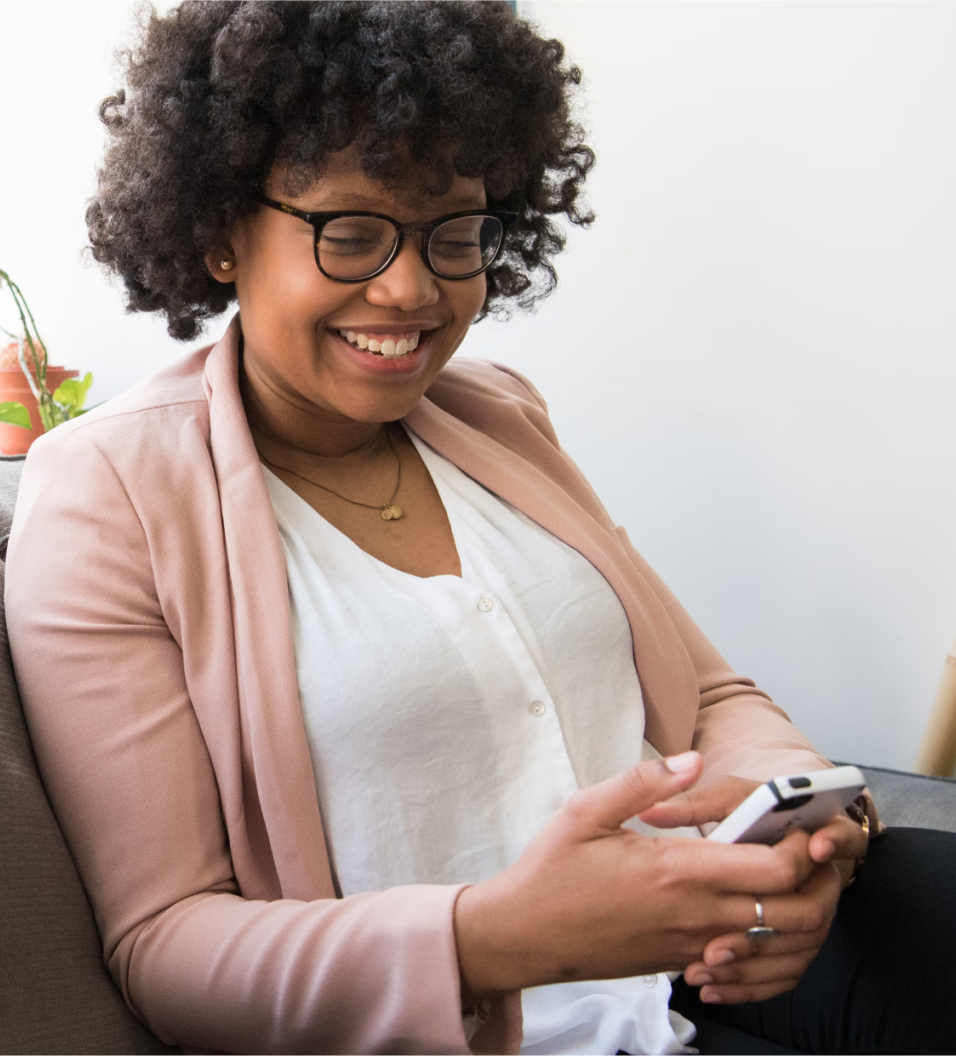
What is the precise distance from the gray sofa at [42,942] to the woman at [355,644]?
0.02 m

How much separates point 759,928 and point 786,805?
0.33 feet

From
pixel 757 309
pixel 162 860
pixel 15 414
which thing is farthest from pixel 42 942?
pixel 757 309

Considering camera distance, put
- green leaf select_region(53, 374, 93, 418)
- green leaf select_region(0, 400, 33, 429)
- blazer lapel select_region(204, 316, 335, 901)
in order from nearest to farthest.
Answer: blazer lapel select_region(204, 316, 335, 901) → green leaf select_region(0, 400, 33, 429) → green leaf select_region(53, 374, 93, 418)

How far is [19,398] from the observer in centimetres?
172

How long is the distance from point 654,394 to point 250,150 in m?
1.24

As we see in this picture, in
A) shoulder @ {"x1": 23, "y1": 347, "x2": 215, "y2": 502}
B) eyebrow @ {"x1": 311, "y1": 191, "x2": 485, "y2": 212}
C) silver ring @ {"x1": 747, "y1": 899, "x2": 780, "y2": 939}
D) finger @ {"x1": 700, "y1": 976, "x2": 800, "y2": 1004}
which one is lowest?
finger @ {"x1": 700, "y1": 976, "x2": 800, "y2": 1004}

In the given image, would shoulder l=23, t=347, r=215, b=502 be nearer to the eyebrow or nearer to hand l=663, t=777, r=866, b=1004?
the eyebrow

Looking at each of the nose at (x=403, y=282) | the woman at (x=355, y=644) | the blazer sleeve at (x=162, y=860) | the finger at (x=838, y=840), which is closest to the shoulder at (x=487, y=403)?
the woman at (x=355, y=644)

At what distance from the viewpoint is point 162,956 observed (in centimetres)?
77

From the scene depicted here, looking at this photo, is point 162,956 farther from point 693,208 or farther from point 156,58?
point 693,208

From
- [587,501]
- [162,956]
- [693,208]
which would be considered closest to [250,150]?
[587,501]

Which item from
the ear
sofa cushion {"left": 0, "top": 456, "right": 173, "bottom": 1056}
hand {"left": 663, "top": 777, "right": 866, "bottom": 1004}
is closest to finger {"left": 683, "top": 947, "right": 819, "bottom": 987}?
hand {"left": 663, "top": 777, "right": 866, "bottom": 1004}

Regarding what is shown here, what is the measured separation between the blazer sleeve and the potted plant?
0.84m

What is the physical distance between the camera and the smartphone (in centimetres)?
69
